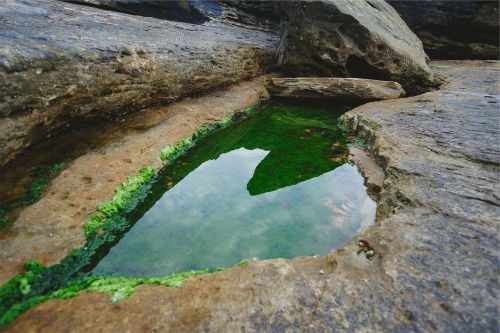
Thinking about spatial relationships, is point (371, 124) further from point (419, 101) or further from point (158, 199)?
point (158, 199)

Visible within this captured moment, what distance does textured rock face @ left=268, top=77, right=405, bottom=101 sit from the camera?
8.39 m

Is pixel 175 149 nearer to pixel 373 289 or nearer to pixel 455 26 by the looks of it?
pixel 373 289

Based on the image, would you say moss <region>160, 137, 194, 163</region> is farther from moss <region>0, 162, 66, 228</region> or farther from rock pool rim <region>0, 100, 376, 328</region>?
moss <region>0, 162, 66, 228</region>

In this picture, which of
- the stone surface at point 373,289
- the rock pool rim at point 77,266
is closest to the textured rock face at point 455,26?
the stone surface at point 373,289

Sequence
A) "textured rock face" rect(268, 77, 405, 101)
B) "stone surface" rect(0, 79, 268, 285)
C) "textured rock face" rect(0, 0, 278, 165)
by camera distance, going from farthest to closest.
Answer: "textured rock face" rect(268, 77, 405, 101) < "textured rock face" rect(0, 0, 278, 165) < "stone surface" rect(0, 79, 268, 285)

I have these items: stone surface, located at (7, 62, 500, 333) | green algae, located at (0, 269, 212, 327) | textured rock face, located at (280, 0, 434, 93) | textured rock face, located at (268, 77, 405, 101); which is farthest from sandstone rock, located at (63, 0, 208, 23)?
stone surface, located at (7, 62, 500, 333)

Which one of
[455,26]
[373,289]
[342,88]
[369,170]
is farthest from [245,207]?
[455,26]

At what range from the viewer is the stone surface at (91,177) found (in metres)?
3.34

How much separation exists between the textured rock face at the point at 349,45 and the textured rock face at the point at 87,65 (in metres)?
1.87

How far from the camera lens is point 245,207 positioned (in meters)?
4.68

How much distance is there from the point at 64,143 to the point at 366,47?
764 centimetres

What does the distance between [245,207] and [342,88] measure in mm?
5337

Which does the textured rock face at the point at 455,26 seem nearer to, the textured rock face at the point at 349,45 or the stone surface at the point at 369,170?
the textured rock face at the point at 349,45

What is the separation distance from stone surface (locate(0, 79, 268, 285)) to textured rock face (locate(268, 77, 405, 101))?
7.26 feet
